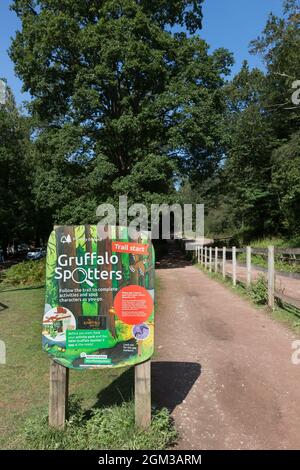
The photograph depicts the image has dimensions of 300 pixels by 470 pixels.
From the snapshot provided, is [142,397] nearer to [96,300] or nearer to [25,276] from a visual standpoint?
[96,300]

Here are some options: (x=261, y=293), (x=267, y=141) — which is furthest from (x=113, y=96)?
(x=261, y=293)

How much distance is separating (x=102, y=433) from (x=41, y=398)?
138cm

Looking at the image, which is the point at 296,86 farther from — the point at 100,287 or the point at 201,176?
the point at 100,287

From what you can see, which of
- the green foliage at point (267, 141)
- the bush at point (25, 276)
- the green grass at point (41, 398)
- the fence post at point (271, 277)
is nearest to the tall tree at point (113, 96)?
the green foliage at point (267, 141)

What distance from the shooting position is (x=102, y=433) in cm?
378

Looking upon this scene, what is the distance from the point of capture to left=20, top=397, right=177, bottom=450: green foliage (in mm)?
3660

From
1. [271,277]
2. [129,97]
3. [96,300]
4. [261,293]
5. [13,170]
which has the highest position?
[129,97]

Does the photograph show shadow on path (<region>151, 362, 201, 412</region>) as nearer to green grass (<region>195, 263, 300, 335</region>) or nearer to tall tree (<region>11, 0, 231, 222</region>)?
green grass (<region>195, 263, 300, 335</region>)

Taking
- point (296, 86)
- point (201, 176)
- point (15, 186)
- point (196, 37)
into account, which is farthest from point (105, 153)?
point (15, 186)

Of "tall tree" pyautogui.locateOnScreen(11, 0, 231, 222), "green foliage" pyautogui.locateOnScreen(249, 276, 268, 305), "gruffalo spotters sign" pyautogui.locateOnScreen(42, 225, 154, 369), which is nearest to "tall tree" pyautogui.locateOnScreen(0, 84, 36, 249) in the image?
"tall tree" pyautogui.locateOnScreen(11, 0, 231, 222)

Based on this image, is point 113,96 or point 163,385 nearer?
point 163,385

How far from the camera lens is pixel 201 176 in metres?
30.3

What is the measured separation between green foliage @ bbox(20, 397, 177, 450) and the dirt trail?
0.23m

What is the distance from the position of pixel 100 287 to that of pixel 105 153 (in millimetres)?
25196
